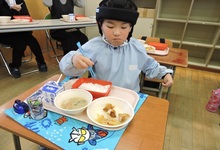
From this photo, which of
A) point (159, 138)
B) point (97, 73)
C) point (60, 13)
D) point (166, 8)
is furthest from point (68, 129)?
point (166, 8)

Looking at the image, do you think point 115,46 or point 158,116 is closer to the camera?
point 158,116

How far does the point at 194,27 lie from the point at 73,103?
317 cm

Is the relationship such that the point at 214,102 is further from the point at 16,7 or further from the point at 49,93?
the point at 16,7

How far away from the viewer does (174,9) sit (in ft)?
10.1

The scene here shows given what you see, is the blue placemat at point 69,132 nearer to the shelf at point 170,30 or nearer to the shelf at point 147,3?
the shelf at point 170,30

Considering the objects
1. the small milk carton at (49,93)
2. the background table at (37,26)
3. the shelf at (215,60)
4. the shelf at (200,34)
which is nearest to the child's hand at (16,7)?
the background table at (37,26)

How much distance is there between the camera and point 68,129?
548 millimetres

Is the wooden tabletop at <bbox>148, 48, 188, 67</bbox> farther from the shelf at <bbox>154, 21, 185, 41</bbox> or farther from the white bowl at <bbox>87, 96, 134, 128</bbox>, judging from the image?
the shelf at <bbox>154, 21, 185, 41</bbox>

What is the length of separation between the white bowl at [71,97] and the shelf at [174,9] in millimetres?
2874

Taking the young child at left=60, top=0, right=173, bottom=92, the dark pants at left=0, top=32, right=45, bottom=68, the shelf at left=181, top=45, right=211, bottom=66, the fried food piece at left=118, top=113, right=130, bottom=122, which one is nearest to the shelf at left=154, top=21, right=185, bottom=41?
the shelf at left=181, top=45, right=211, bottom=66

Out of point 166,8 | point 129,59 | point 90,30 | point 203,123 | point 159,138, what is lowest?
point 203,123

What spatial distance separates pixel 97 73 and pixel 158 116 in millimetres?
441

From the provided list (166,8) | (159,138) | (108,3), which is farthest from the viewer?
(166,8)

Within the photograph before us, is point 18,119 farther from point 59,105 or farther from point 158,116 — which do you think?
point 158,116
